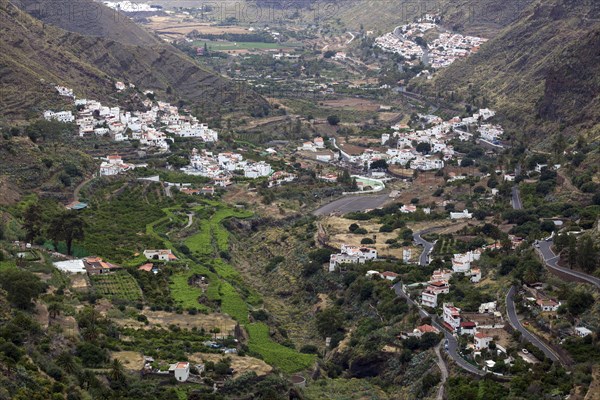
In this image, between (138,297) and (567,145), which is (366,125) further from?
(138,297)

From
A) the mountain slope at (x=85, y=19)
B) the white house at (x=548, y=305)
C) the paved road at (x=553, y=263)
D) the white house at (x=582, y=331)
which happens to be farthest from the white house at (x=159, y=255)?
the mountain slope at (x=85, y=19)

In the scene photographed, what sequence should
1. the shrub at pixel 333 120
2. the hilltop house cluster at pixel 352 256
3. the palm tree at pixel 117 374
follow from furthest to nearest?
the shrub at pixel 333 120 → the hilltop house cluster at pixel 352 256 → the palm tree at pixel 117 374

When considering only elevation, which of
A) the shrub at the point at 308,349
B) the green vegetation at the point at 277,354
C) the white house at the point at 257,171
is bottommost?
the white house at the point at 257,171

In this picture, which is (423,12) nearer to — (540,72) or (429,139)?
(540,72)

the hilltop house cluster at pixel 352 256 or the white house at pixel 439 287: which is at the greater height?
the white house at pixel 439 287

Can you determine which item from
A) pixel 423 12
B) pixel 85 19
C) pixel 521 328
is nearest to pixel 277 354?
pixel 521 328

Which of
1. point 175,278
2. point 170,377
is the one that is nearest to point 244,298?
point 175,278

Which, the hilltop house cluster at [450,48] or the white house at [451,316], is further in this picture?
the hilltop house cluster at [450,48]

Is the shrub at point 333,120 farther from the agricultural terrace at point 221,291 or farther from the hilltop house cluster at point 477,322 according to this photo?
the hilltop house cluster at point 477,322
